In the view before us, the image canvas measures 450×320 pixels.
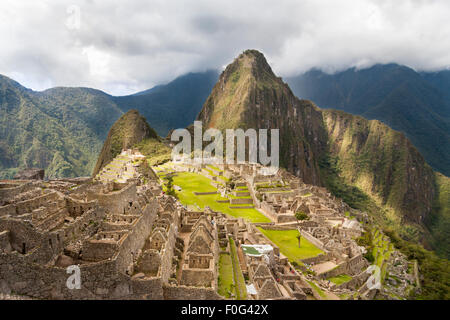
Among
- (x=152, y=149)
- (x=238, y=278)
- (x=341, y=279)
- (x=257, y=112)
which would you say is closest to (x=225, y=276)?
(x=238, y=278)

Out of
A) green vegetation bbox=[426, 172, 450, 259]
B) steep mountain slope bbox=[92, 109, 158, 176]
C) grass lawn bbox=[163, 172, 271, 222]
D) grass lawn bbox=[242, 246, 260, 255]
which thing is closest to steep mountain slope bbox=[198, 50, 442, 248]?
green vegetation bbox=[426, 172, 450, 259]

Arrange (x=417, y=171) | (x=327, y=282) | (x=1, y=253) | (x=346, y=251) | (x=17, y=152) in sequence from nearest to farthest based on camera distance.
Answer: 1. (x=1, y=253)
2. (x=327, y=282)
3. (x=346, y=251)
4. (x=17, y=152)
5. (x=417, y=171)

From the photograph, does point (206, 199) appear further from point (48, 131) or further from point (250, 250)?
point (48, 131)

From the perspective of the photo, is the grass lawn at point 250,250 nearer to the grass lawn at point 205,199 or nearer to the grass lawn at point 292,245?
the grass lawn at point 292,245

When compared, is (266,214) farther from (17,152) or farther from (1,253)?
(17,152)

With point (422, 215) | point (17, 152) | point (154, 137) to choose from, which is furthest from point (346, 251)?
point (422, 215)

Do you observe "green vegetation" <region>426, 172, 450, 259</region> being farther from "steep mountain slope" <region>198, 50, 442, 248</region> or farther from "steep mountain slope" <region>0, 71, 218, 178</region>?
"steep mountain slope" <region>0, 71, 218, 178</region>
